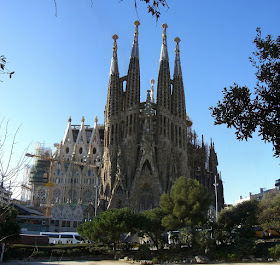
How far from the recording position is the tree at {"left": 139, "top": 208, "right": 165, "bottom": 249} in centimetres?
3581

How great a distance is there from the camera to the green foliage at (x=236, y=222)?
34.9 m

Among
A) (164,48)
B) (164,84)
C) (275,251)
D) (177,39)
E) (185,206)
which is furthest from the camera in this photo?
(177,39)

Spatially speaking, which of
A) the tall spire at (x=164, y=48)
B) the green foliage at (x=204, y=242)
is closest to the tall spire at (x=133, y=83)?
A: the tall spire at (x=164, y=48)

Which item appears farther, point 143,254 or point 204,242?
point 143,254

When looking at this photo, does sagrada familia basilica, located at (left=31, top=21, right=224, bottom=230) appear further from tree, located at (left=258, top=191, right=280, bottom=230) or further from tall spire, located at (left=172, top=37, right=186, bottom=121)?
tree, located at (left=258, top=191, right=280, bottom=230)

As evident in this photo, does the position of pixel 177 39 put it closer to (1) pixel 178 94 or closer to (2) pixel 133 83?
(1) pixel 178 94

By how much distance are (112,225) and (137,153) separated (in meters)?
29.5

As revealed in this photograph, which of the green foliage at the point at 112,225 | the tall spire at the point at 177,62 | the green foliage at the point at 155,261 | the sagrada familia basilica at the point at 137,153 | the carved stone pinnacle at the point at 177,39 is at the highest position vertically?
the carved stone pinnacle at the point at 177,39

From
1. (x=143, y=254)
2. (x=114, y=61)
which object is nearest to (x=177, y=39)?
(x=114, y=61)

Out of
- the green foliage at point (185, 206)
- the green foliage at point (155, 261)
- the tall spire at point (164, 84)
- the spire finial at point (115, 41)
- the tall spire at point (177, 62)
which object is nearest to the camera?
the green foliage at point (155, 261)

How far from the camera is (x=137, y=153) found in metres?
64.1

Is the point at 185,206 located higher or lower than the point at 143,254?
higher

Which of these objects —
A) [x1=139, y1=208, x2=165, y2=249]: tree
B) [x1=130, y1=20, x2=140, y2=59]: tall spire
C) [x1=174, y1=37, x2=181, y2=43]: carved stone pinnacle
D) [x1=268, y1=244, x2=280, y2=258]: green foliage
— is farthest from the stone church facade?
[x1=268, y1=244, x2=280, y2=258]: green foliage

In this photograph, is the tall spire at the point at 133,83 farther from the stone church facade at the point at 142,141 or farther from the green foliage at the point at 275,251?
the green foliage at the point at 275,251
